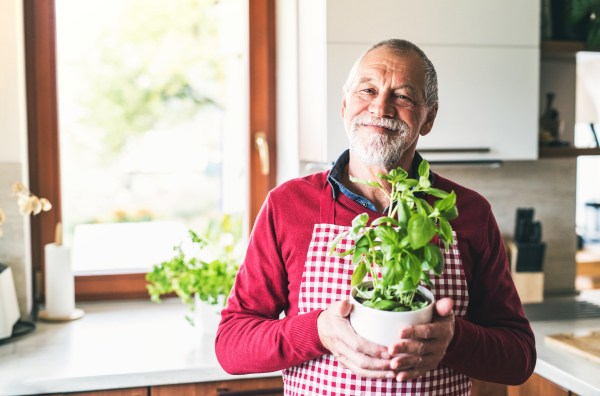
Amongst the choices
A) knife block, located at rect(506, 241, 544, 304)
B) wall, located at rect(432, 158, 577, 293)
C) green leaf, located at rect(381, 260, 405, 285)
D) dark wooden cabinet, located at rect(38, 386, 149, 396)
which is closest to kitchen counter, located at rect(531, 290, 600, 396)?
knife block, located at rect(506, 241, 544, 304)

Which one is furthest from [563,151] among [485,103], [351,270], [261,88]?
[351,270]

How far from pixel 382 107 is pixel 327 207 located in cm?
24

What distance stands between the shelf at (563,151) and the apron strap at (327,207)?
3.83 ft

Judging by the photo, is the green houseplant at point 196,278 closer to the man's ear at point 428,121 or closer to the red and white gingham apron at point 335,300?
the red and white gingham apron at point 335,300

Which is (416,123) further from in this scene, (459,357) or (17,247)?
(17,247)

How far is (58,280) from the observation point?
1.80 m

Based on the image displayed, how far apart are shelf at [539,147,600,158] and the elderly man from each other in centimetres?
96

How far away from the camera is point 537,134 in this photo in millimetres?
1860

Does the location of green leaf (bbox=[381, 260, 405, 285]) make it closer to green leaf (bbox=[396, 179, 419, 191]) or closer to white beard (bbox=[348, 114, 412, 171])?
green leaf (bbox=[396, 179, 419, 191])

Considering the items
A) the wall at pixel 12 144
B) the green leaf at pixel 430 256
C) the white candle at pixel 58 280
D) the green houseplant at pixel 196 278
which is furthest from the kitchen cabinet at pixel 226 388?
the green leaf at pixel 430 256

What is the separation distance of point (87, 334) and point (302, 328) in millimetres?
→ 1024

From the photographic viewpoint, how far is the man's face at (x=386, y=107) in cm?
105

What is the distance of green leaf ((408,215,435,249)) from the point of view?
2.15 feet

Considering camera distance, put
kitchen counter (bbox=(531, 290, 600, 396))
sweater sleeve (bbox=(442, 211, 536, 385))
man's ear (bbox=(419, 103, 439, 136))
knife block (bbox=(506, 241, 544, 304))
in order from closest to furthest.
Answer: sweater sleeve (bbox=(442, 211, 536, 385)) → man's ear (bbox=(419, 103, 439, 136)) → kitchen counter (bbox=(531, 290, 600, 396)) → knife block (bbox=(506, 241, 544, 304))
